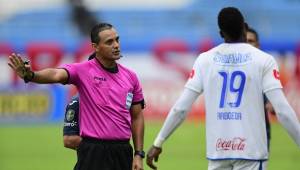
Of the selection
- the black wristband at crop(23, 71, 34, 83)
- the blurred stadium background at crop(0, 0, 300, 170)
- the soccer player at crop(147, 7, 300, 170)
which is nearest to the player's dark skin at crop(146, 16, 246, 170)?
the soccer player at crop(147, 7, 300, 170)

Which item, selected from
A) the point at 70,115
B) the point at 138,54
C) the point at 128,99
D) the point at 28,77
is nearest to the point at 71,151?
the point at 138,54

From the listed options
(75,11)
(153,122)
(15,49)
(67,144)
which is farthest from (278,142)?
(75,11)

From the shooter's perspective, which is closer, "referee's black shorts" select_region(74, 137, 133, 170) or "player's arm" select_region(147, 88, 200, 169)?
"player's arm" select_region(147, 88, 200, 169)

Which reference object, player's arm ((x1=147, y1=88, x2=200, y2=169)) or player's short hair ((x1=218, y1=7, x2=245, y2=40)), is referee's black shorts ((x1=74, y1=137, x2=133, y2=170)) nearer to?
player's arm ((x1=147, y1=88, x2=200, y2=169))

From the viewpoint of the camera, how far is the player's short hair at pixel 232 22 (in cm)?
785

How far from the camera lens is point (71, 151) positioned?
62.0 feet

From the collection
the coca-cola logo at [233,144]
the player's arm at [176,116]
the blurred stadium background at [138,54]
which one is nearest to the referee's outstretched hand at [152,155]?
the player's arm at [176,116]

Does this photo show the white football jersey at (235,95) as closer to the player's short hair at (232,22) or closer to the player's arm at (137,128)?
the player's short hair at (232,22)

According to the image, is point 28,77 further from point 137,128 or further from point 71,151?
point 71,151

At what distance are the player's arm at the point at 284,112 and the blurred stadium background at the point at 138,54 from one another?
7781mm

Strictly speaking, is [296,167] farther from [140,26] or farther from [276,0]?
[276,0]

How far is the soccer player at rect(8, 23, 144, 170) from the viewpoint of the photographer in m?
8.08

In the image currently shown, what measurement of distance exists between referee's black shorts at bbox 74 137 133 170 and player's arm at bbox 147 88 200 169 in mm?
284

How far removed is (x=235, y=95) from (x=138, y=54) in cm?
1670
